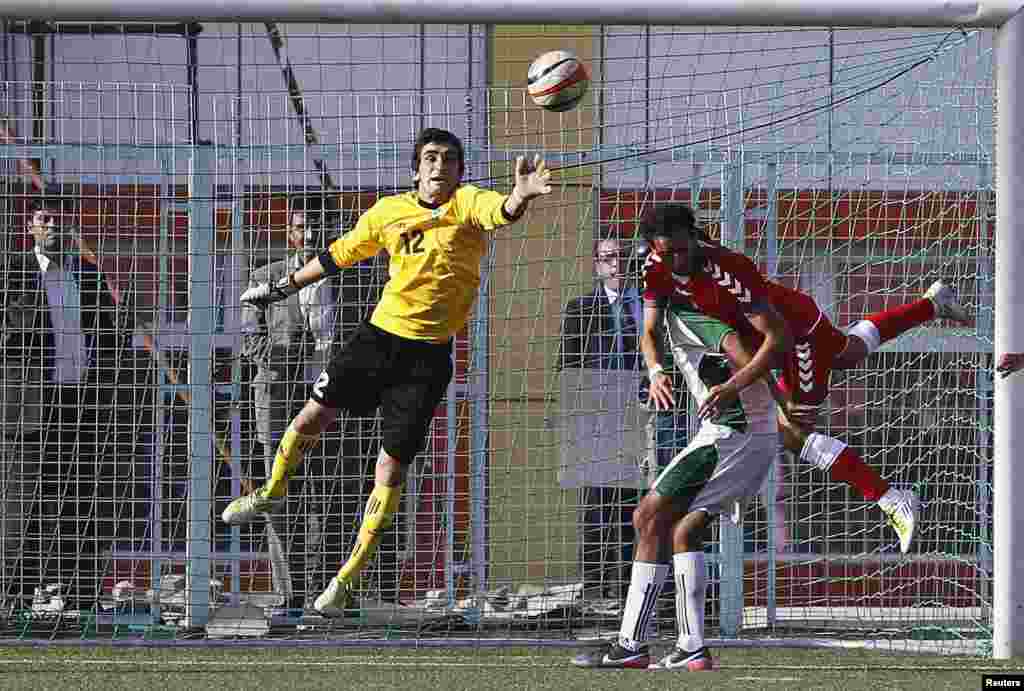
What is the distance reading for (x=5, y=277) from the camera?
8.24m

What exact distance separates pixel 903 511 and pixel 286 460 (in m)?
2.67

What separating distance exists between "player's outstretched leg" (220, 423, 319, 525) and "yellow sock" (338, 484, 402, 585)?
372mm

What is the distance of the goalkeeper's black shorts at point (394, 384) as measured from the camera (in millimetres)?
7184

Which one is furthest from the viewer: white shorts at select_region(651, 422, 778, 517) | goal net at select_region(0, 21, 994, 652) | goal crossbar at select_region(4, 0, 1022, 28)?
goal net at select_region(0, 21, 994, 652)

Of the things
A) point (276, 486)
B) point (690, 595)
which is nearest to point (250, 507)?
point (276, 486)

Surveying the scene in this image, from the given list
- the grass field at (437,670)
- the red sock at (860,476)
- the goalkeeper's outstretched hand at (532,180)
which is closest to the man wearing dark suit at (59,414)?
the grass field at (437,670)

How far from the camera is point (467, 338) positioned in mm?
8484

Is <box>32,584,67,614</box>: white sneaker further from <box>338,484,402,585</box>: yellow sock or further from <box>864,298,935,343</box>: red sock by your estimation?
<box>864,298,935,343</box>: red sock

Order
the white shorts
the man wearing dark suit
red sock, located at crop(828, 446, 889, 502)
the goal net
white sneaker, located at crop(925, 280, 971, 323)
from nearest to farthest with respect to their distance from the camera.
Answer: the white shorts
red sock, located at crop(828, 446, 889, 502)
white sneaker, located at crop(925, 280, 971, 323)
the goal net
the man wearing dark suit

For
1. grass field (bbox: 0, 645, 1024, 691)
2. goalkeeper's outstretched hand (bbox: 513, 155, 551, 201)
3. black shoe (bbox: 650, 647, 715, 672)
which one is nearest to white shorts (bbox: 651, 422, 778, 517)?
black shoe (bbox: 650, 647, 715, 672)

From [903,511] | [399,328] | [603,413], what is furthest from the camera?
[603,413]

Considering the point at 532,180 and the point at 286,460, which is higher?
the point at 532,180

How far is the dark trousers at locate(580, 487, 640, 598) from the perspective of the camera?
8430 millimetres

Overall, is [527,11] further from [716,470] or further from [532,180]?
[716,470]
